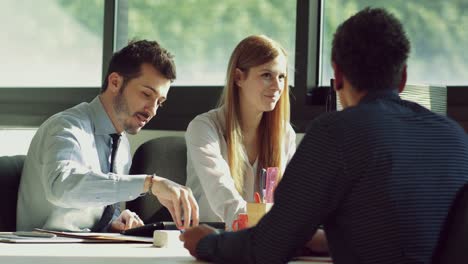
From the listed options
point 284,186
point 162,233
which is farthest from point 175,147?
point 284,186

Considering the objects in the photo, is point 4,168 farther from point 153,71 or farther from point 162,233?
point 162,233

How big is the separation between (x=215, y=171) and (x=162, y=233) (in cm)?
89

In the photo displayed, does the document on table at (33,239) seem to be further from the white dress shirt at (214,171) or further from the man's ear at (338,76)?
the man's ear at (338,76)

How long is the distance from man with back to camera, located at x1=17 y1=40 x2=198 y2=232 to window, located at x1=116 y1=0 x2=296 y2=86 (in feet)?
3.19

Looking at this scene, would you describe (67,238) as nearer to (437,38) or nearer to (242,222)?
(242,222)

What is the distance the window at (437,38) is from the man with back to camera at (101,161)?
1068 mm

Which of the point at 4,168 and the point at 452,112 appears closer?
the point at 4,168

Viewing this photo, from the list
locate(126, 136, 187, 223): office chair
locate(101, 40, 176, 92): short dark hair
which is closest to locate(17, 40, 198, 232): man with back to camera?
locate(101, 40, 176, 92): short dark hair

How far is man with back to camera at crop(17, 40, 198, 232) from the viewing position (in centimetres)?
267

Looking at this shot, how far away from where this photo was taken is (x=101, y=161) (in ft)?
10.3

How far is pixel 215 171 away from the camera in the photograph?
10.3ft

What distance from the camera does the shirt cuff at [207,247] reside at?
1.74 m

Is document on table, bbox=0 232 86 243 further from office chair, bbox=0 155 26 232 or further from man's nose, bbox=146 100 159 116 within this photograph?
man's nose, bbox=146 100 159 116

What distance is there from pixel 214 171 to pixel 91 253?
1142mm
